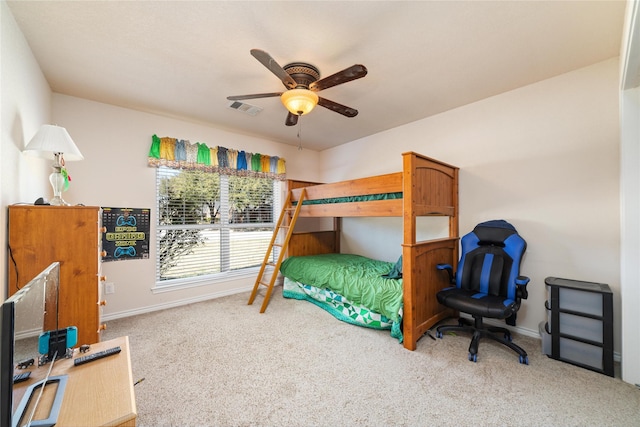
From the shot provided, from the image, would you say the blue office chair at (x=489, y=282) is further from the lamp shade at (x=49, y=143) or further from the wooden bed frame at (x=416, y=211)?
the lamp shade at (x=49, y=143)

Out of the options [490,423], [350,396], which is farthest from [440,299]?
[350,396]

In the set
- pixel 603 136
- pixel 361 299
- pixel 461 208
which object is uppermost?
pixel 603 136

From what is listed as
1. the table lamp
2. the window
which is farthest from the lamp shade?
the window

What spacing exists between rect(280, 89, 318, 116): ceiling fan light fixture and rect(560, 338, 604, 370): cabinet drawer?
287cm

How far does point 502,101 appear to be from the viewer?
9.02ft

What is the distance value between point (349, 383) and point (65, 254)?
2.15m

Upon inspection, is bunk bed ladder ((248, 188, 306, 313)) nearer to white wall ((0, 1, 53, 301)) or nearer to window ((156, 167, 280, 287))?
window ((156, 167, 280, 287))

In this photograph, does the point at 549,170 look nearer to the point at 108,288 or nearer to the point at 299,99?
the point at 299,99

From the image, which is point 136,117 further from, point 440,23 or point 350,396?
point 350,396

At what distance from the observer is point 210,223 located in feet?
12.5

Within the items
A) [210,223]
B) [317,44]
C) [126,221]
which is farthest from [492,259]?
[126,221]

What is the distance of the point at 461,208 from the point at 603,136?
1.29m

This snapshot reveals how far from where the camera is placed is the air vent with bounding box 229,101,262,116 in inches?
115

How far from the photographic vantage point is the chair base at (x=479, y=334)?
2.15m
